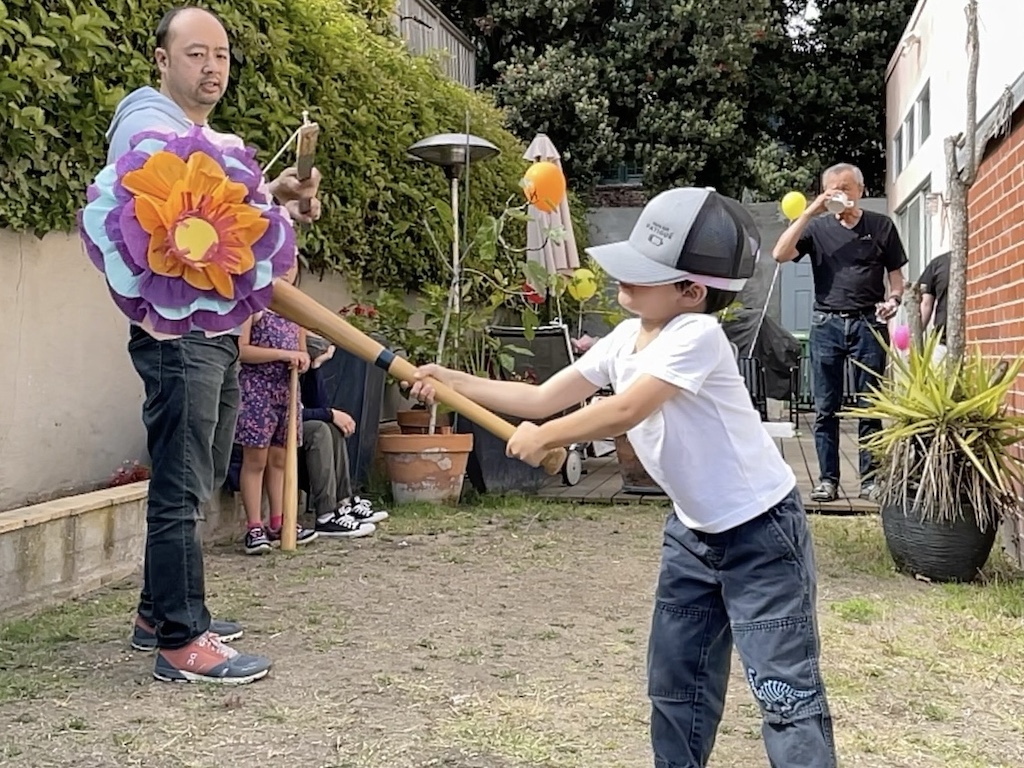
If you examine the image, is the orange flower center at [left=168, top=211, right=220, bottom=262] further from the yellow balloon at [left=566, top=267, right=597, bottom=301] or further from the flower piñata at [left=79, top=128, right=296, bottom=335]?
the yellow balloon at [left=566, top=267, right=597, bottom=301]

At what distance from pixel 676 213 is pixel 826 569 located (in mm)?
2746

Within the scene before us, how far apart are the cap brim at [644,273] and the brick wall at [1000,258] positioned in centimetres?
284

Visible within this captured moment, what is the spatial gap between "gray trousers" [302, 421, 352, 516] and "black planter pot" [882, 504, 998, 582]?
242 cm

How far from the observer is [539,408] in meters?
2.21

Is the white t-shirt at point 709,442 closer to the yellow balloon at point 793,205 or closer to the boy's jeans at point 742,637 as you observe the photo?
the boy's jeans at point 742,637

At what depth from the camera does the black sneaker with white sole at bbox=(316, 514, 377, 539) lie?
493cm

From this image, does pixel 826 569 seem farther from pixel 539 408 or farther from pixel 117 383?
pixel 117 383

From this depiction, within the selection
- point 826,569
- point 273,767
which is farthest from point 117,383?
point 826,569

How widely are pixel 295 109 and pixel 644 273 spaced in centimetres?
385

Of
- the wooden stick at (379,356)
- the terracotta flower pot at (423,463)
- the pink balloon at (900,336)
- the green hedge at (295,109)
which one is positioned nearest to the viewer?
the wooden stick at (379,356)

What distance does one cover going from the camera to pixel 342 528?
16.2 feet

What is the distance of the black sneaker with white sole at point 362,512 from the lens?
516 centimetres

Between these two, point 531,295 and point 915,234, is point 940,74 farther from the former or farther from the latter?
point 531,295

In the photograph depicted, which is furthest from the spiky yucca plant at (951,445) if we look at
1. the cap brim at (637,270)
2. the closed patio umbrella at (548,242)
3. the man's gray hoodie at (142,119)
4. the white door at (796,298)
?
the white door at (796,298)
